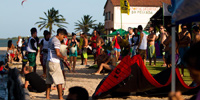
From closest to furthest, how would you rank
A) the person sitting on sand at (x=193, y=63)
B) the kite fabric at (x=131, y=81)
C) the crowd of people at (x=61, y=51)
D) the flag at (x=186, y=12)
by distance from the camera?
1. the person sitting on sand at (x=193, y=63)
2. the flag at (x=186, y=12)
3. the kite fabric at (x=131, y=81)
4. the crowd of people at (x=61, y=51)

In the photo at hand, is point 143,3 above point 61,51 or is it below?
above

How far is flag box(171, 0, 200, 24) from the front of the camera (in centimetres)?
399

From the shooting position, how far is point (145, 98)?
795cm

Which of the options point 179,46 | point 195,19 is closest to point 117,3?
point 179,46

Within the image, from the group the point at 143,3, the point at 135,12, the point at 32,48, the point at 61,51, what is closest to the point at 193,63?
the point at 61,51

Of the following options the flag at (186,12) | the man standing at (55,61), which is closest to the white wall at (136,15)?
the man standing at (55,61)

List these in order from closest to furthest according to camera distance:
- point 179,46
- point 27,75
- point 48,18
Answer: point 27,75 < point 179,46 < point 48,18

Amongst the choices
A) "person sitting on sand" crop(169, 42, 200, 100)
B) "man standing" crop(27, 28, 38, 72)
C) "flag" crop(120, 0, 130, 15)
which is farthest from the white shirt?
"flag" crop(120, 0, 130, 15)

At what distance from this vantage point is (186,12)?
404cm

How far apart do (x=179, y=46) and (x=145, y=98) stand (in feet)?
11.6

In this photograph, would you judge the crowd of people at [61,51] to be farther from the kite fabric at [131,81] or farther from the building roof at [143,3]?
the building roof at [143,3]

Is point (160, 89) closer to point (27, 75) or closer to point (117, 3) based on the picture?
point (27, 75)

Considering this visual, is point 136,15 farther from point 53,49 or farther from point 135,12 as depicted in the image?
point 53,49

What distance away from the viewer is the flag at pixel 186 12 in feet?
13.1
